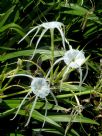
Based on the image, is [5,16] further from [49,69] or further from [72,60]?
[72,60]

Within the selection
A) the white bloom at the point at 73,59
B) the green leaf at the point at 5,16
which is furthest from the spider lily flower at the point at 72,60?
the green leaf at the point at 5,16

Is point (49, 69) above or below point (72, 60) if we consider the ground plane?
below

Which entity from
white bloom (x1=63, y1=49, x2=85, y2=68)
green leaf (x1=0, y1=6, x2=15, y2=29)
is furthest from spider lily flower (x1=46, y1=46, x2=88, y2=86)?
green leaf (x1=0, y1=6, x2=15, y2=29)

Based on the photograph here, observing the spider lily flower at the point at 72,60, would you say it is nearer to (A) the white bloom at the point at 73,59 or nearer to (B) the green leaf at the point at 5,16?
(A) the white bloom at the point at 73,59

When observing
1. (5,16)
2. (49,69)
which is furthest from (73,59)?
(5,16)

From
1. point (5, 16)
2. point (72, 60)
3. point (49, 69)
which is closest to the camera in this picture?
point (72, 60)

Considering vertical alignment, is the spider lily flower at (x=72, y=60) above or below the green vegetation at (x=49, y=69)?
above

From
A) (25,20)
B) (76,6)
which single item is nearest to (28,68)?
(25,20)

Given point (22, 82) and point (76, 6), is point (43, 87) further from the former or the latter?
point (76, 6)

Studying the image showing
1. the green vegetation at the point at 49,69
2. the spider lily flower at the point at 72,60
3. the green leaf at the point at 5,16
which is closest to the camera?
the spider lily flower at the point at 72,60

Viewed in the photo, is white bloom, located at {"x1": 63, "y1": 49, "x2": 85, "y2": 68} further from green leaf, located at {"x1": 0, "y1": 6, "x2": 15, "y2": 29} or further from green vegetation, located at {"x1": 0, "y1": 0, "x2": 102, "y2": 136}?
green leaf, located at {"x1": 0, "y1": 6, "x2": 15, "y2": 29}

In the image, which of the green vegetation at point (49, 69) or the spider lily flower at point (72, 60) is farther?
the green vegetation at point (49, 69)
